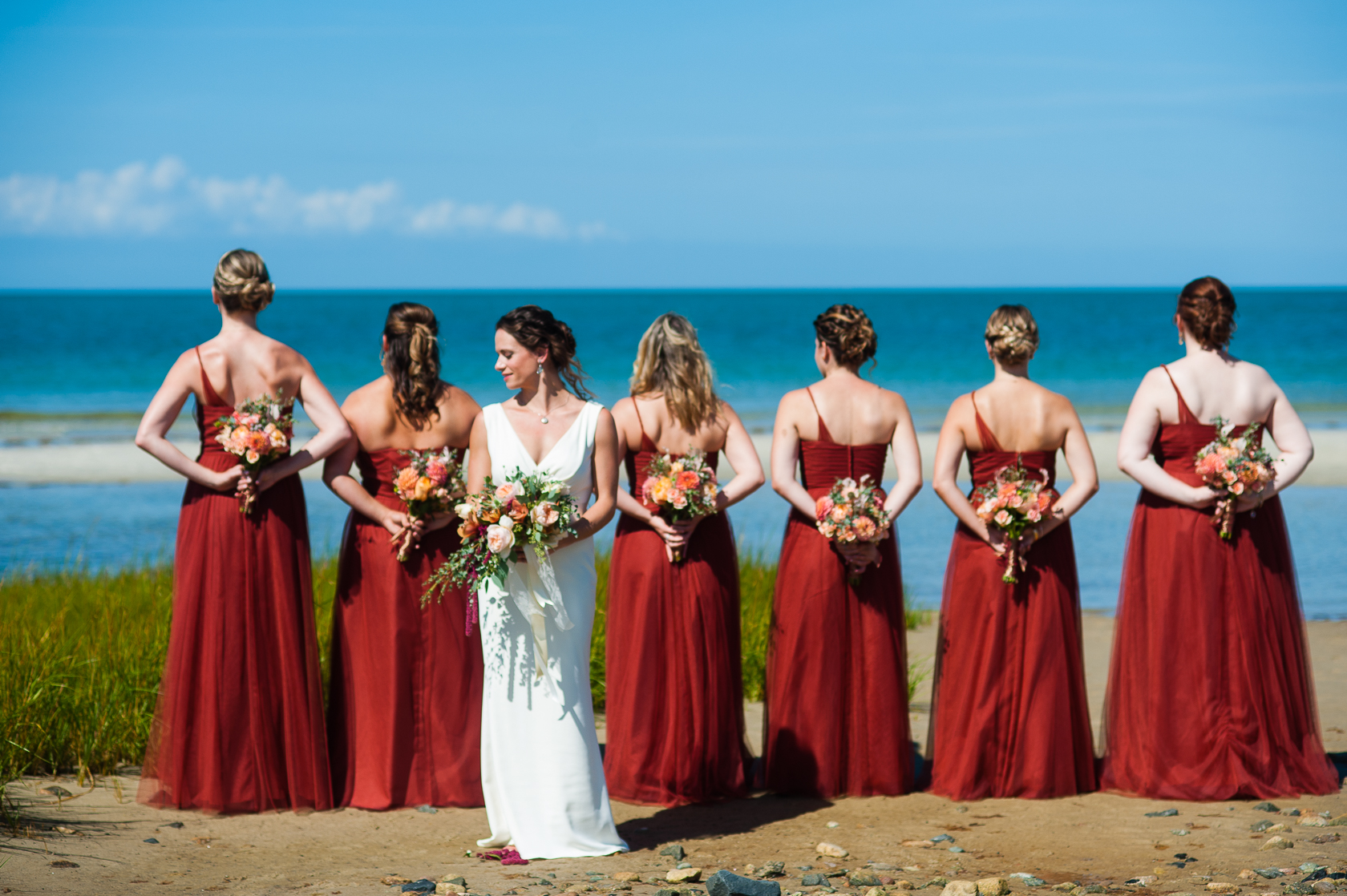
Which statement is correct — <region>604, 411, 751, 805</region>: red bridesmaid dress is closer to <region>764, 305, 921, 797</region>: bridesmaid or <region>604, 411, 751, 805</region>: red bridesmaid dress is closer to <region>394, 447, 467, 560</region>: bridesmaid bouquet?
<region>764, 305, 921, 797</region>: bridesmaid

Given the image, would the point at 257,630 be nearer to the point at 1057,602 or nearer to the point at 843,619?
the point at 843,619

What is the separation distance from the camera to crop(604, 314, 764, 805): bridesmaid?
6566 millimetres

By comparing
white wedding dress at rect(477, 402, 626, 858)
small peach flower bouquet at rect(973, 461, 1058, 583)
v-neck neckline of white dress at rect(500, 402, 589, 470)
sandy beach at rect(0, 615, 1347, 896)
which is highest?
v-neck neckline of white dress at rect(500, 402, 589, 470)

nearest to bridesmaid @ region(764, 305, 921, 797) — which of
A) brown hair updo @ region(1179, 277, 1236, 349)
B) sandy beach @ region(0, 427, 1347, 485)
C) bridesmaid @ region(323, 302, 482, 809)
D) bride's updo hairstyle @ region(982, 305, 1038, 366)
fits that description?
bride's updo hairstyle @ region(982, 305, 1038, 366)

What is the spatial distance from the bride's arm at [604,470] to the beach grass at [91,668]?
2156mm

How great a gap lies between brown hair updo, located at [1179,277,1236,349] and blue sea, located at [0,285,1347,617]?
1.67m

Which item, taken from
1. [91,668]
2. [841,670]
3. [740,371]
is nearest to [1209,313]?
[841,670]

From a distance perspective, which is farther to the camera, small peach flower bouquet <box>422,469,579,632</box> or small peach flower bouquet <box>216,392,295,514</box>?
small peach flower bouquet <box>216,392,295,514</box>

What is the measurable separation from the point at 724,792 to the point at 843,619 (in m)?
1.08

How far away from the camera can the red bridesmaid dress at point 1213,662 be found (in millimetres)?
6516

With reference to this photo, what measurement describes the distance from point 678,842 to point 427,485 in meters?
2.04

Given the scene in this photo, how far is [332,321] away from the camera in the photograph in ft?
238

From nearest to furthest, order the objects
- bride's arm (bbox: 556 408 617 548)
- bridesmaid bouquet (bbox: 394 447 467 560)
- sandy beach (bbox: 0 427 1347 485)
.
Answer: bride's arm (bbox: 556 408 617 548)
bridesmaid bouquet (bbox: 394 447 467 560)
sandy beach (bbox: 0 427 1347 485)

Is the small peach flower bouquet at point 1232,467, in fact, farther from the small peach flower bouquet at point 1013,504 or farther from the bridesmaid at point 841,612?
the bridesmaid at point 841,612
